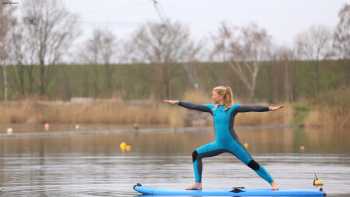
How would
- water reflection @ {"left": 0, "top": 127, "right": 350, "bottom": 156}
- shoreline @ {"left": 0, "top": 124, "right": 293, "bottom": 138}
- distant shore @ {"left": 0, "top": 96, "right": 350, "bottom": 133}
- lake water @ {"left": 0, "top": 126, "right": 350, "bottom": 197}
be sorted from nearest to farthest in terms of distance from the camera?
lake water @ {"left": 0, "top": 126, "right": 350, "bottom": 197} → water reflection @ {"left": 0, "top": 127, "right": 350, "bottom": 156} → shoreline @ {"left": 0, "top": 124, "right": 293, "bottom": 138} → distant shore @ {"left": 0, "top": 96, "right": 350, "bottom": 133}

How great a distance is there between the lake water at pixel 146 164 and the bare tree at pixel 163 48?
3598 cm

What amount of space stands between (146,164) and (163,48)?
2105 inches

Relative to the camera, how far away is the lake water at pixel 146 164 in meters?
17.2

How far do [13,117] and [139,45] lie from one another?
80.0 feet

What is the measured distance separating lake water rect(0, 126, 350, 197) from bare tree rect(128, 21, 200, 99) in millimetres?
35976

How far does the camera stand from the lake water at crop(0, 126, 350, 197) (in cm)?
1716

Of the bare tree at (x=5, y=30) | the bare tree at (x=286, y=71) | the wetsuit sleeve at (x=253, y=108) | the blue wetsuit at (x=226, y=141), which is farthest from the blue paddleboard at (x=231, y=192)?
the bare tree at (x=286, y=71)

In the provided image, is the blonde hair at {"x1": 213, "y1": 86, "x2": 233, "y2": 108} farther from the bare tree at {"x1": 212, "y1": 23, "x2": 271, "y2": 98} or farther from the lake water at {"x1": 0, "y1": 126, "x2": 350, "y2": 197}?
the bare tree at {"x1": 212, "y1": 23, "x2": 271, "y2": 98}

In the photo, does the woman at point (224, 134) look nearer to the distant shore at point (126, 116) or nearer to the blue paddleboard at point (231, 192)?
the blue paddleboard at point (231, 192)

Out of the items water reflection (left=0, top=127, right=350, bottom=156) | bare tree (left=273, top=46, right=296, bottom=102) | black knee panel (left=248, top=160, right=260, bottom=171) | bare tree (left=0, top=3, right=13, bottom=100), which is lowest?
water reflection (left=0, top=127, right=350, bottom=156)

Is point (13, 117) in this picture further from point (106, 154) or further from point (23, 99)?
point (106, 154)

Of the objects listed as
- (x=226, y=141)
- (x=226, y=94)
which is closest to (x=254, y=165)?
(x=226, y=141)

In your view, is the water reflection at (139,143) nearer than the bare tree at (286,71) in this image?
Yes

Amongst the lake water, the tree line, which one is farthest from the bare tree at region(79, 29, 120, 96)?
the lake water
